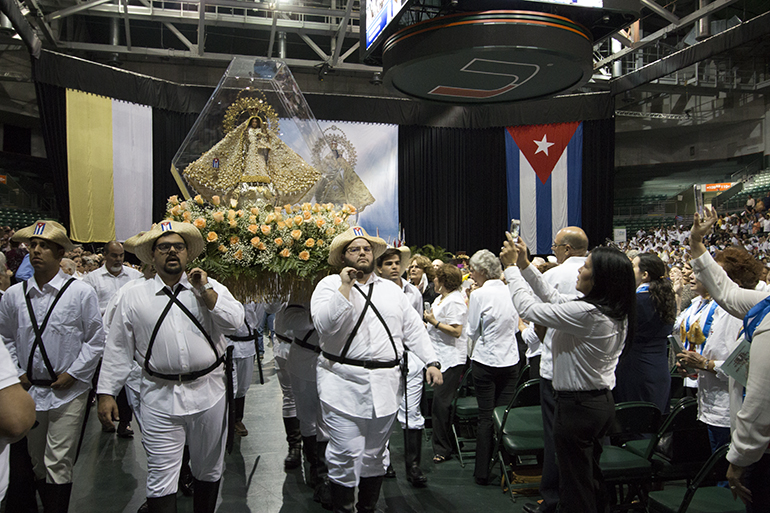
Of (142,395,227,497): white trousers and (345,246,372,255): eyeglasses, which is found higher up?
(345,246,372,255): eyeglasses

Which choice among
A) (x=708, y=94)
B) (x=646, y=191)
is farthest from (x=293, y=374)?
(x=646, y=191)

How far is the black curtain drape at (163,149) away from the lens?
13.0m

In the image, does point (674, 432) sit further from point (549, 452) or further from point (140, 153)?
point (140, 153)

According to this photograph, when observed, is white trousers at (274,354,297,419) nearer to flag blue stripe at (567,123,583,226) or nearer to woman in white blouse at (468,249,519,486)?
woman in white blouse at (468,249,519,486)

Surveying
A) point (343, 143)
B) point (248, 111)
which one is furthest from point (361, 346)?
point (343, 143)

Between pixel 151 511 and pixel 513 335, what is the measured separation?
2.83 m

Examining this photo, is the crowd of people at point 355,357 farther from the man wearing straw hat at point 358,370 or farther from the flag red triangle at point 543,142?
the flag red triangle at point 543,142

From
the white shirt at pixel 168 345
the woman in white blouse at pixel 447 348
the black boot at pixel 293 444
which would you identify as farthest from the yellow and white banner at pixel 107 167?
the white shirt at pixel 168 345

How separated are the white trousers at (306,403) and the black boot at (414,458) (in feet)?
2.37

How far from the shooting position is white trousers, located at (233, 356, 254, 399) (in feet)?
16.9

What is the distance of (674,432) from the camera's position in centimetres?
328

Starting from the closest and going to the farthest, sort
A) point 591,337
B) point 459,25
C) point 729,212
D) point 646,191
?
point 591,337, point 459,25, point 729,212, point 646,191

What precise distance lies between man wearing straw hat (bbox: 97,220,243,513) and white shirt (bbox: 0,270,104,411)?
518mm

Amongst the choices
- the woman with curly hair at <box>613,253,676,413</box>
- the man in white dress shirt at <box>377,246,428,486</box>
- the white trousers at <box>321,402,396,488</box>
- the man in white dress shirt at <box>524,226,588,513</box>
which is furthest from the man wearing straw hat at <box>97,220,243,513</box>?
the woman with curly hair at <box>613,253,676,413</box>
